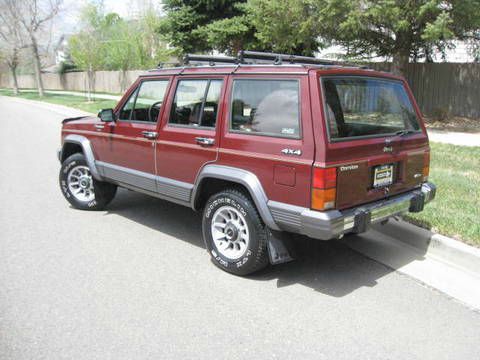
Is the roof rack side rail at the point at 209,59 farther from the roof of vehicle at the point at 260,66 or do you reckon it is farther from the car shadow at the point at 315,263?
the car shadow at the point at 315,263

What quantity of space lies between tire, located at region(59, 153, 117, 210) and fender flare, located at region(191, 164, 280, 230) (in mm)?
2395

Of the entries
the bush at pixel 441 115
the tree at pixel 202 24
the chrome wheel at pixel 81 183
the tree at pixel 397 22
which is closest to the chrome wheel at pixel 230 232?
the chrome wheel at pixel 81 183

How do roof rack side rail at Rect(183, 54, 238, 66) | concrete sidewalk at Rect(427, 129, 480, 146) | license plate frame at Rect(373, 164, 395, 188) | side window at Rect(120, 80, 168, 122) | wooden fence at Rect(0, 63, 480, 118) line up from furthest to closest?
wooden fence at Rect(0, 63, 480, 118), concrete sidewalk at Rect(427, 129, 480, 146), side window at Rect(120, 80, 168, 122), roof rack side rail at Rect(183, 54, 238, 66), license plate frame at Rect(373, 164, 395, 188)

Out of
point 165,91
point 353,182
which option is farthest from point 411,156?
point 165,91

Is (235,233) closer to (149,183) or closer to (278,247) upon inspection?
(278,247)

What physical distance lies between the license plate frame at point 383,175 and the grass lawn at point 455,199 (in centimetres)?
114

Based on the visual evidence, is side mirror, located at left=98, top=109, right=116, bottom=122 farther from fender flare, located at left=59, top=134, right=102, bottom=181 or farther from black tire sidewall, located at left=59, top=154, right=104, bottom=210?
black tire sidewall, located at left=59, top=154, right=104, bottom=210

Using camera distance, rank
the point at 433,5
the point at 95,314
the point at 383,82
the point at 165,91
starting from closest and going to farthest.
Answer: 1. the point at 95,314
2. the point at 383,82
3. the point at 165,91
4. the point at 433,5

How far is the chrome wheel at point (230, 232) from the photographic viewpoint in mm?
4336

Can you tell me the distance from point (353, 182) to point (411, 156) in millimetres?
996

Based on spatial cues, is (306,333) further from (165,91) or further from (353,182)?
(165,91)

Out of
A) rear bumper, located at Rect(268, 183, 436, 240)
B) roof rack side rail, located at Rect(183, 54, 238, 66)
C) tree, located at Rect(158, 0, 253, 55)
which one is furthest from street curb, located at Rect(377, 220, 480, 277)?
tree, located at Rect(158, 0, 253, 55)

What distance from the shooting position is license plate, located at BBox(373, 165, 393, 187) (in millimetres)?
4129

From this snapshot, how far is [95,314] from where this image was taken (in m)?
3.62
